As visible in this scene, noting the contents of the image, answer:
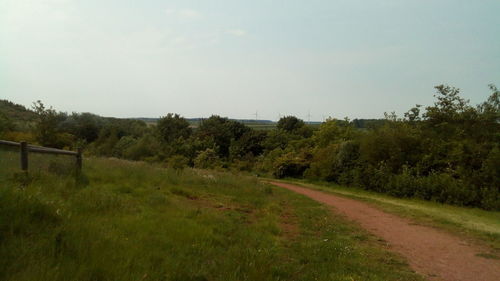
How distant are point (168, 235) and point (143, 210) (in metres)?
1.70

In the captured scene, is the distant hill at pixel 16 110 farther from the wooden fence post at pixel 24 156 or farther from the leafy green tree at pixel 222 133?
the wooden fence post at pixel 24 156

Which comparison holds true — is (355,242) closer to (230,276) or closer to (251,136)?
(230,276)

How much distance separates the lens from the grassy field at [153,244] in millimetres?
3459

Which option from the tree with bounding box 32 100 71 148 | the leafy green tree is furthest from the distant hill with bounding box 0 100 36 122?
the tree with bounding box 32 100 71 148

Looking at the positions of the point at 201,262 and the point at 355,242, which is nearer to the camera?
the point at 201,262

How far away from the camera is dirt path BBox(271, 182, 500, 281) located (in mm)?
5680

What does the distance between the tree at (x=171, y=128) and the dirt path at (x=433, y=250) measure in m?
54.2

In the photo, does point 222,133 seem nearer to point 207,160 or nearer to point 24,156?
point 207,160

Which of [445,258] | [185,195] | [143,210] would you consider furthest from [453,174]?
[143,210]

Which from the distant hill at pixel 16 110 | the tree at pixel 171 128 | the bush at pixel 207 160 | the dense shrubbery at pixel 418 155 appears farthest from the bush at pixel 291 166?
the distant hill at pixel 16 110

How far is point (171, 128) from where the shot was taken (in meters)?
63.2

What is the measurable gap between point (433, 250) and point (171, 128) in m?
59.6

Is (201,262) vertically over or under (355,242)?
over

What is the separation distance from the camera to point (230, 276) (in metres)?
4.03
